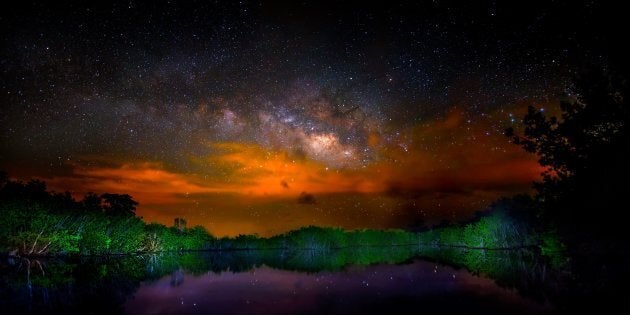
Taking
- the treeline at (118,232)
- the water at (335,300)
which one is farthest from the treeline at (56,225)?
the water at (335,300)

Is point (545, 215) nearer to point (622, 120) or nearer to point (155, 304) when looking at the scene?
point (622, 120)

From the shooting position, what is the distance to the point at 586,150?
16.6 metres

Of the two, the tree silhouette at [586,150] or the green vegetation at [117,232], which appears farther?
the green vegetation at [117,232]

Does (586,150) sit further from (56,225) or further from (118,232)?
(118,232)

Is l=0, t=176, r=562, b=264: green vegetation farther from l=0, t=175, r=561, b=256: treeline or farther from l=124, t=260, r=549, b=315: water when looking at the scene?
l=124, t=260, r=549, b=315: water

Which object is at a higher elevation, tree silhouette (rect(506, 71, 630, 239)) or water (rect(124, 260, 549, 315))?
tree silhouette (rect(506, 71, 630, 239))

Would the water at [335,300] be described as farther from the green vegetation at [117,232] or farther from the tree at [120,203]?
the tree at [120,203]

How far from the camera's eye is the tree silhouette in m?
15.1

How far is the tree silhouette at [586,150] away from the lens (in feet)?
49.7

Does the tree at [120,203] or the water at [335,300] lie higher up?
the tree at [120,203]

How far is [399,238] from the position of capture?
181625 millimetres

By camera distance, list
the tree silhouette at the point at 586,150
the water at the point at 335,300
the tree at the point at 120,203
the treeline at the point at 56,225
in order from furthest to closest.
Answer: the tree at the point at 120,203 → the treeline at the point at 56,225 → the tree silhouette at the point at 586,150 → the water at the point at 335,300

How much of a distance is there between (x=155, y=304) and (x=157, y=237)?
261 ft

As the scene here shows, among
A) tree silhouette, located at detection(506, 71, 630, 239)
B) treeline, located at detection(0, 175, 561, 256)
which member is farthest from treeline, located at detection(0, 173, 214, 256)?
tree silhouette, located at detection(506, 71, 630, 239)
